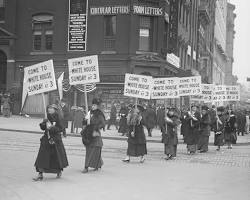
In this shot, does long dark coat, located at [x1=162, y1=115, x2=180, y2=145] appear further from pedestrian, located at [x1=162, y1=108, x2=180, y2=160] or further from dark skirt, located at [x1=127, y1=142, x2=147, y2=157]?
dark skirt, located at [x1=127, y1=142, x2=147, y2=157]

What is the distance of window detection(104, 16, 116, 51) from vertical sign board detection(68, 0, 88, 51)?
53.5 inches

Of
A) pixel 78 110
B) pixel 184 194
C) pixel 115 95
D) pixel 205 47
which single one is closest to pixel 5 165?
pixel 184 194

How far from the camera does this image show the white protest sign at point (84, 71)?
634 inches

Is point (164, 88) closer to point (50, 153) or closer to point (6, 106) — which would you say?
point (50, 153)

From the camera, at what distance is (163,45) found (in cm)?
3744

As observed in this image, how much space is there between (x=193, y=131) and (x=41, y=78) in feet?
24.7

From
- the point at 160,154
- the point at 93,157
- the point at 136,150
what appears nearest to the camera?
the point at 93,157

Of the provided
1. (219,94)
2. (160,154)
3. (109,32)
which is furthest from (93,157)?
(109,32)

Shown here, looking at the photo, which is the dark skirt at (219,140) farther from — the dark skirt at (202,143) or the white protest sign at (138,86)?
the white protest sign at (138,86)

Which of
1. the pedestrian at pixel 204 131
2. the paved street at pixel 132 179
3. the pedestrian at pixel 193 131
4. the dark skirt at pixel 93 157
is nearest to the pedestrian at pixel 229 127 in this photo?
the pedestrian at pixel 204 131

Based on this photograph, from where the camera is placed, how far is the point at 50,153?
37.3 feet

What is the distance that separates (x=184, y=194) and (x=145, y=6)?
88.6ft

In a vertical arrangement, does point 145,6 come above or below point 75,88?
above

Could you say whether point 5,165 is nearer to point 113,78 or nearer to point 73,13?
point 113,78
